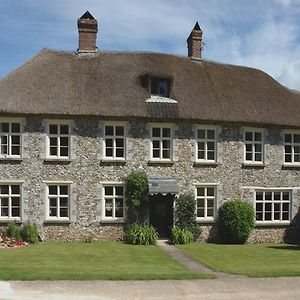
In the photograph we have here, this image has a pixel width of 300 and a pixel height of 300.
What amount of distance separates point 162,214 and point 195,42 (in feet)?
37.4

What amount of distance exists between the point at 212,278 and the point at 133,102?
1375 centimetres

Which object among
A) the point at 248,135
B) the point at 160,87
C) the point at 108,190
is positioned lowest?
the point at 108,190

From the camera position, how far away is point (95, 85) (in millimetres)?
27953

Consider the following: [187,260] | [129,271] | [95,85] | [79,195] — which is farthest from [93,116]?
[129,271]

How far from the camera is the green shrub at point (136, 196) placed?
2656cm

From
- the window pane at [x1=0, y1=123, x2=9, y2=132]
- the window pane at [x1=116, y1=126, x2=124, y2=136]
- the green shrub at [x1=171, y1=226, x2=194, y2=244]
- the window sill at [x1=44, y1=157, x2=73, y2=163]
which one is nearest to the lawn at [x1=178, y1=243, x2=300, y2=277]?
the green shrub at [x1=171, y1=226, x2=194, y2=244]

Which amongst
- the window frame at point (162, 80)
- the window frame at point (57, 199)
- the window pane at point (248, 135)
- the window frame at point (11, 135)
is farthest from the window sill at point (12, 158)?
the window pane at point (248, 135)

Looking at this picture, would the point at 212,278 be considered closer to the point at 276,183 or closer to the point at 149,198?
the point at 149,198

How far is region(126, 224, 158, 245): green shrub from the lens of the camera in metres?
25.8

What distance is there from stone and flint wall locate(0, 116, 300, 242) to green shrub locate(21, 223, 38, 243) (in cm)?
51

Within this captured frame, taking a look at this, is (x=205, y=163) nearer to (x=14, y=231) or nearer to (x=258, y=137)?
(x=258, y=137)

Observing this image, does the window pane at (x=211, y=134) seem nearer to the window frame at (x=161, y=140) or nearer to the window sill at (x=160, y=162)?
the window frame at (x=161, y=140)

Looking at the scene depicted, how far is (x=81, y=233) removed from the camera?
26.4 metres

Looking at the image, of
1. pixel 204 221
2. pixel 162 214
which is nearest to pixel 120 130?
Answer: pixel 162 214
